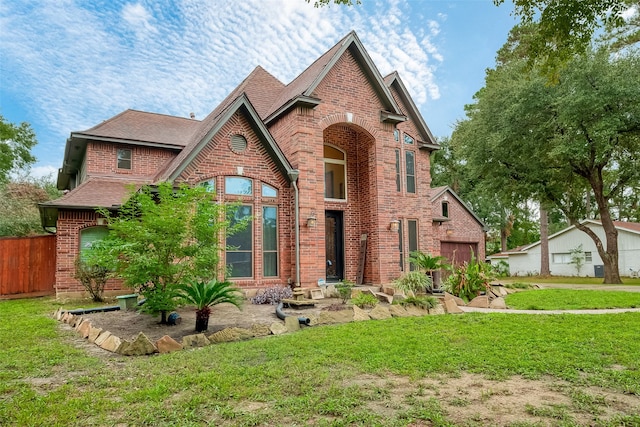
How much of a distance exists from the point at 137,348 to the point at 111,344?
1.92 feet

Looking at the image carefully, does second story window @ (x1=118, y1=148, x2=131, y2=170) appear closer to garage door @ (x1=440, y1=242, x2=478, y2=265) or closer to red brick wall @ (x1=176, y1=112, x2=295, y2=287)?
red brick wall @ (x1=176, y1=112, x2=295, y2=287)

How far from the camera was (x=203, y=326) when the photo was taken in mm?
7383

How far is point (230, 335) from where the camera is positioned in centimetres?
666

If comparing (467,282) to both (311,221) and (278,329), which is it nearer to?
(311,221)

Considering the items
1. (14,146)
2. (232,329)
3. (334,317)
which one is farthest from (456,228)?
(14,146)

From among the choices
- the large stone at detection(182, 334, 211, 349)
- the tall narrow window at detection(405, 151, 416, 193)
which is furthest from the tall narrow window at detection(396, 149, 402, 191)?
the large stone at detection(182, 334, 211, 349)

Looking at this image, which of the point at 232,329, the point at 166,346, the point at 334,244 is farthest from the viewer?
the point at 334,244

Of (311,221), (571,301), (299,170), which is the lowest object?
(571,301)

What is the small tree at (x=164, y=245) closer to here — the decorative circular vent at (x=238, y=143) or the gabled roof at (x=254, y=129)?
the gabled roof at (x=254, y=129)

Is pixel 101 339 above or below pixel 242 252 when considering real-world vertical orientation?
below

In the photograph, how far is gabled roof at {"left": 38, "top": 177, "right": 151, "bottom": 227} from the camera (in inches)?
497

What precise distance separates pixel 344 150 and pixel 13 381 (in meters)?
12.1

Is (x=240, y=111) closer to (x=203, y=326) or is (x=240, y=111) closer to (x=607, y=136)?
(x=203, y=326)

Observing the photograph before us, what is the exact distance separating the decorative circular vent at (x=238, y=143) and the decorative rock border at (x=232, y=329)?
20.2 feet
